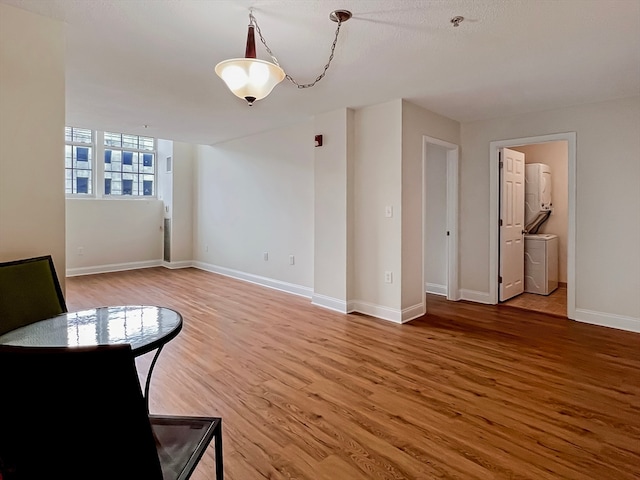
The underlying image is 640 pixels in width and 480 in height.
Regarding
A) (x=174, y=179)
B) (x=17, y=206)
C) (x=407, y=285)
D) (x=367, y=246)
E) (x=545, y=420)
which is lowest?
(x=545, y=420)

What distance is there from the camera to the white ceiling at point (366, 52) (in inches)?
85.3

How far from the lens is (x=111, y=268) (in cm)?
722

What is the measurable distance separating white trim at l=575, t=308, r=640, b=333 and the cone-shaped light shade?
4091 mm

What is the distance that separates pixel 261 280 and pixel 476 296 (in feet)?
10.5

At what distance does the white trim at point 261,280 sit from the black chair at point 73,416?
422cm

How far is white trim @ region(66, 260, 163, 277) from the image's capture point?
266 inches

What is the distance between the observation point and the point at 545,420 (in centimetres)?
215

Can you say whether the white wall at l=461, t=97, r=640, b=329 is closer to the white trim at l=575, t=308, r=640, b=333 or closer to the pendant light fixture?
the white trim at l=575, t=308, r=640, b=333

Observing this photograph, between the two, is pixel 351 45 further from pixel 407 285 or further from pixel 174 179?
pixel 174 179

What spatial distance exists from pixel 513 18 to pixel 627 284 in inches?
121

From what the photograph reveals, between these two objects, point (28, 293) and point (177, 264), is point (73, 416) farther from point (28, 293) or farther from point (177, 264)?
point (177, 264)

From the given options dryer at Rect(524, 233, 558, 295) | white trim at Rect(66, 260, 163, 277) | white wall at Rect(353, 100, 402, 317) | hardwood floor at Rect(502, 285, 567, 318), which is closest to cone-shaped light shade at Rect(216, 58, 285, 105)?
white wall at Rect(353, 100, 402, 317)

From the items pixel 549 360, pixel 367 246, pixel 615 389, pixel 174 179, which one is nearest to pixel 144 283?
pixel 174 179

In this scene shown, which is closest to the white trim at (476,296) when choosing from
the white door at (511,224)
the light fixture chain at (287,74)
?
the white door at (511,224)
